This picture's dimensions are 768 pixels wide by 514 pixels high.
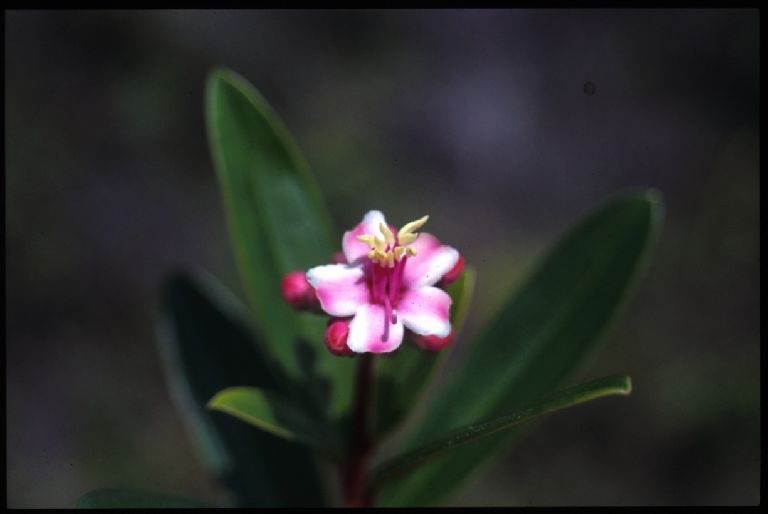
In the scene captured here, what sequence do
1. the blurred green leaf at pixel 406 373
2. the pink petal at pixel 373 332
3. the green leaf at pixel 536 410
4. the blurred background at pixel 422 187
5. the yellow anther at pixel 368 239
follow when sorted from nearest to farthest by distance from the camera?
the green leaf at pixel 536 410 < the pink petal at pixel 373 332 < the yellow anther at pixel 368 239 < the blurred green leaf at pixel 406 373 < the blurred background at pixel 422 187

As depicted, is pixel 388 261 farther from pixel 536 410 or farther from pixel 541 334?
pixel 541 334

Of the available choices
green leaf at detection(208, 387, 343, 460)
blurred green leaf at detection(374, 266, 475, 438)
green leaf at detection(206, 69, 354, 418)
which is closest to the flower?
blurred green leaf at detection(374, 266, 475, 438)

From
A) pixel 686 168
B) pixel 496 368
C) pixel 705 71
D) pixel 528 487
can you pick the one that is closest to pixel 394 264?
pixel 496 368

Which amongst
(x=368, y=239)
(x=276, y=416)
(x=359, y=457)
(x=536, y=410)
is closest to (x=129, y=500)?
(x=276, y=416)

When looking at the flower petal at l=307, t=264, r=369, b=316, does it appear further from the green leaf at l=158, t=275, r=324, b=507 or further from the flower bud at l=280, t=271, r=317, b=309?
the green leaf at l=158, t=275, r=324, b=507

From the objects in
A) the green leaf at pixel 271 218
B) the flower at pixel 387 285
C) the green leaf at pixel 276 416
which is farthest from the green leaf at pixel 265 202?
the flower at pixel 387 285

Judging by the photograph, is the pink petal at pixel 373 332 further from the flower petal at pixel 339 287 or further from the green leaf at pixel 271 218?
the green leaf at pixel 271 218
